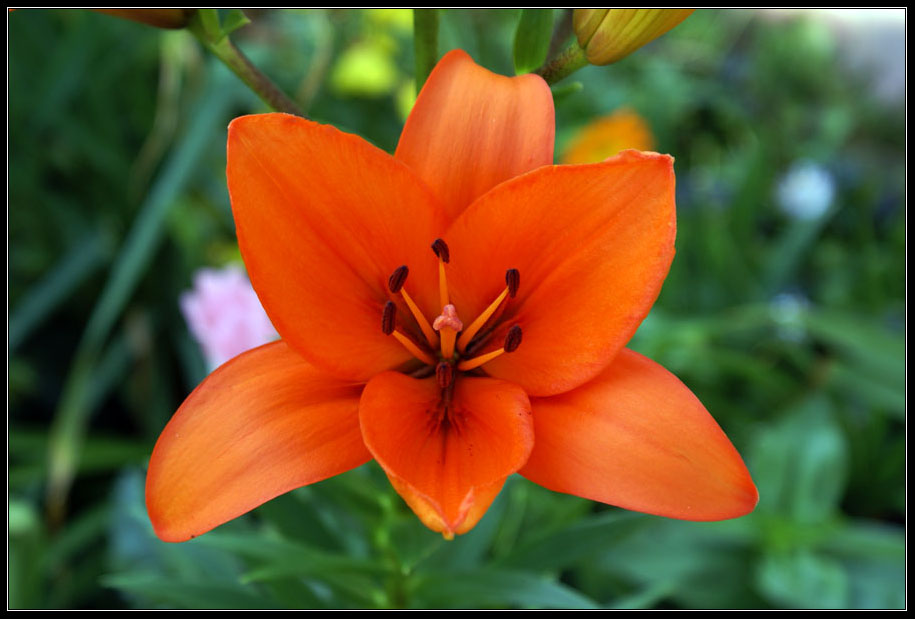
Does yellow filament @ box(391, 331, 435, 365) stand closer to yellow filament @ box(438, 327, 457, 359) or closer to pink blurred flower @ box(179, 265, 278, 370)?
yellow filament @ box(438, 327, 457, 359)

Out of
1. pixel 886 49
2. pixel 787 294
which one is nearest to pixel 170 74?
pixel 787 294

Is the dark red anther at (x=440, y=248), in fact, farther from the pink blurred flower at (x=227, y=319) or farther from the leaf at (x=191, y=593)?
the leaf at (x=191, y=593)

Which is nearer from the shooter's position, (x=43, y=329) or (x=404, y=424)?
(x=404, y=424)

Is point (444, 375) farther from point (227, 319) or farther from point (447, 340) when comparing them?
point (227, 319)

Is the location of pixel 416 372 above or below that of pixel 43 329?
→ above

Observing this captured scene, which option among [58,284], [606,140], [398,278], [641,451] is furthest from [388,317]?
[58,284]

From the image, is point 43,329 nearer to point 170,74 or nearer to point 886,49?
point 170,74

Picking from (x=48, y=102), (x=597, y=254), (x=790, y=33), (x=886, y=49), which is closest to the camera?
(x=597, y=254)

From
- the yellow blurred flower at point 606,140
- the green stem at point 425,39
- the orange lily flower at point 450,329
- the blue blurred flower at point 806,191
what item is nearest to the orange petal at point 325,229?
the orange lily flower at point 450,329
